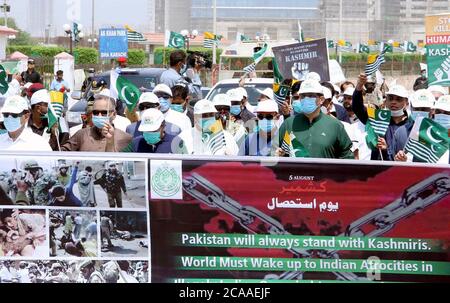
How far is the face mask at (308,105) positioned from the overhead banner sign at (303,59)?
269cm

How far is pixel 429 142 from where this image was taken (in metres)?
8.16

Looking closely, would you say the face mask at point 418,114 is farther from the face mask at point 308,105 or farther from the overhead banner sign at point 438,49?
the overhead banner sign at point 438,49

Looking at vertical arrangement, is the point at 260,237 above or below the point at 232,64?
below

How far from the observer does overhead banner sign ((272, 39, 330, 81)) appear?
12044 mm

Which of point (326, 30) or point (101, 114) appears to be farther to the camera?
point (326, 30)

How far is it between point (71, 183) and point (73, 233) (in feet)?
1.06

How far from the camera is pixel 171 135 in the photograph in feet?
29.9

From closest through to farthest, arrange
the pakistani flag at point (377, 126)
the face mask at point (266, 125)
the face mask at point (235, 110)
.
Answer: the pakistani flag at point (377, 126)
the face mask at point (266, 125)
the face mask at point (235, 110)

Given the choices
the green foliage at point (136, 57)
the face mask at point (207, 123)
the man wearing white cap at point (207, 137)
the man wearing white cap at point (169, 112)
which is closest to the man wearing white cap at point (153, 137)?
the man wearing white cap at point (207, 137)

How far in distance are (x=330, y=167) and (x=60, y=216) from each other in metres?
1.78

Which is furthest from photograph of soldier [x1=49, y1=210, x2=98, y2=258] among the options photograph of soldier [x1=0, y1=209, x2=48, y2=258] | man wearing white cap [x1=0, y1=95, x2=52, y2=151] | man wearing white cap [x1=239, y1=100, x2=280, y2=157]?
man wearing white cap [x1=239, y1=100, x2=280, y2=157]

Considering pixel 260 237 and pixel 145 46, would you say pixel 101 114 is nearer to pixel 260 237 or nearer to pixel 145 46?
pixel 260 237

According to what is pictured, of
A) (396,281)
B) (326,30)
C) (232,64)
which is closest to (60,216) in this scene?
(396,281)

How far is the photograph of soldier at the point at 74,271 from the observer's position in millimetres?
6895
